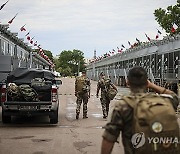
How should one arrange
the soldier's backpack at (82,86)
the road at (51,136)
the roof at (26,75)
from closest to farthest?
the road at (51,136)
the roof at (26,75)
the soldier's backpack at (82,86)

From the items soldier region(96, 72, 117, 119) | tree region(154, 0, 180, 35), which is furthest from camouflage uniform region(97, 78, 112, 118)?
tree region(154, 0, 180, 35)

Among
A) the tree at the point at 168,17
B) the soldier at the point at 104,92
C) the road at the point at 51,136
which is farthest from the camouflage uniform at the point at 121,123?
the tree at the point at 168,17

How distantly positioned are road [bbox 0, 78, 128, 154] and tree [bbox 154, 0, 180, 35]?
21.4 meters

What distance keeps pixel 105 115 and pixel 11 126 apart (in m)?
3.66

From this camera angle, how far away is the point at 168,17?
33531mm

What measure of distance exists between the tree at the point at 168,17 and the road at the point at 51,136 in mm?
21362

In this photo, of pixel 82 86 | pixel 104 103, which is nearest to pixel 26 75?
pixel 82 86

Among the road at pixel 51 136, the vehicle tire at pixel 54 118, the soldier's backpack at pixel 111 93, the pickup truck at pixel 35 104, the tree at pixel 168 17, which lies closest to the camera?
the road at pixel 51 136

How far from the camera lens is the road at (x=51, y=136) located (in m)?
8.13

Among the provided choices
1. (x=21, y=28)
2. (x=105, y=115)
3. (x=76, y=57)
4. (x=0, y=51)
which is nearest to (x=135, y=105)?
(x=105, y=115)

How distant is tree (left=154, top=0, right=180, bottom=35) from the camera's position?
3247cm

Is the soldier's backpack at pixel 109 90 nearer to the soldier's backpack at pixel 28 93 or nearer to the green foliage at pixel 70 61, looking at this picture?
the soldier's backpack at pixel 28 93

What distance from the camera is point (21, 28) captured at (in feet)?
114

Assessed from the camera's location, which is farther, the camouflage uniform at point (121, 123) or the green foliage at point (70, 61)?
the green foliage at point (70, 61)
